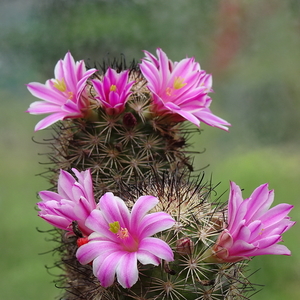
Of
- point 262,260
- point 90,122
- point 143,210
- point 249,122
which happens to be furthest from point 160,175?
point 249,122

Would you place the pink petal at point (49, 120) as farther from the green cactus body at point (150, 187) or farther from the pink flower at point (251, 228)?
the pink flower at point (251, 228)

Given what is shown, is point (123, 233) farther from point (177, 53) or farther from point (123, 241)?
point (177, 53)

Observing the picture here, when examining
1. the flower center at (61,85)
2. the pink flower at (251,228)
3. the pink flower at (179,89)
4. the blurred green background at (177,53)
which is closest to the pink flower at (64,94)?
the flower center at (61,85)

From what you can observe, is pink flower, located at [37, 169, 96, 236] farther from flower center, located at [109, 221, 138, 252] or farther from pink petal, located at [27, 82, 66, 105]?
pink petal, located at [27, 82, 66, 105]

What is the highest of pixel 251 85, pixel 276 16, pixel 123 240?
pixel 276 16

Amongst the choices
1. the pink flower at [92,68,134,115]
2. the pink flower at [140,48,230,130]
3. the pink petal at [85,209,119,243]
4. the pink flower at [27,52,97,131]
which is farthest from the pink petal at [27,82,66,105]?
the pink petal at [85,209,119,243]

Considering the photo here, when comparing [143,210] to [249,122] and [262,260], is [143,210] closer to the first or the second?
[262,260]

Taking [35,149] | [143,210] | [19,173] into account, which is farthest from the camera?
[35,149]

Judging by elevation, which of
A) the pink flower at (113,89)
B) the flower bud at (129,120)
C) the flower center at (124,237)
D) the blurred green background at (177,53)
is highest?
the blurred green background at (177,53)
